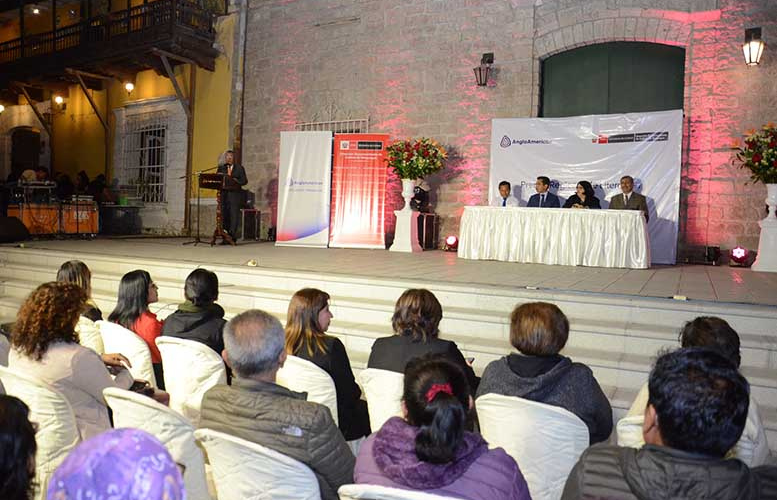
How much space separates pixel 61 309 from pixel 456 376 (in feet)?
5.56

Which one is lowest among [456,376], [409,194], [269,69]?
[456,376]

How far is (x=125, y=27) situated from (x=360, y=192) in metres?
6.68

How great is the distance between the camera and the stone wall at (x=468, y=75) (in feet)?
26.7

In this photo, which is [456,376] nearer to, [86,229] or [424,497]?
[424,497]

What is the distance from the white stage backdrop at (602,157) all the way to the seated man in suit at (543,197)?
46 cm

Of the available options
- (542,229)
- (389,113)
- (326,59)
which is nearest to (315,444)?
(542,229)

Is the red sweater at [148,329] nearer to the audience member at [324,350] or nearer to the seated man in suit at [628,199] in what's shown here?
the audience member at [324,350]

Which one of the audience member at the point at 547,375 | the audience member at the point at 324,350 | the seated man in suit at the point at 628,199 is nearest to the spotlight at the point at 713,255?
the seated man in suit at the point at 628,199

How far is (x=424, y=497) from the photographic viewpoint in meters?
1.30

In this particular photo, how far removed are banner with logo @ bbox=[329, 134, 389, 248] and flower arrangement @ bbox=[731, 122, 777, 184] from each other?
193 inches

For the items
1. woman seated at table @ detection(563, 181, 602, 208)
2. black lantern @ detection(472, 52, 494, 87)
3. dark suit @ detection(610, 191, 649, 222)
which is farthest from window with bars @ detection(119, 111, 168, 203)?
dark suit @ detection(610, 191, 649, 222)

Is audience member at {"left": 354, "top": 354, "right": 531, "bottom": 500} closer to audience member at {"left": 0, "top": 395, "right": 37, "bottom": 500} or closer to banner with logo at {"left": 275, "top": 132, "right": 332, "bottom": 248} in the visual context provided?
audience member at {"left": 0, "top": 395, "right": 37, "bottom": 500}

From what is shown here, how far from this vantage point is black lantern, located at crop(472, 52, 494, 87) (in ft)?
Answer: 31.0

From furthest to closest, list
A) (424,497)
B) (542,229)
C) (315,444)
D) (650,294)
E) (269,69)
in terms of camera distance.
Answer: (269,69)
(542,229)
(650,294)
(315,444)
(424,497)
